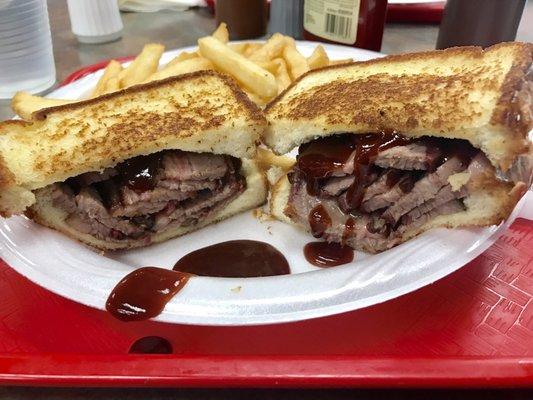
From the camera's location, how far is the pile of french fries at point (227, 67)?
1959 millimetres

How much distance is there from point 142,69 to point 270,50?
0.55 metres

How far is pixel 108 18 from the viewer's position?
344 centimetres

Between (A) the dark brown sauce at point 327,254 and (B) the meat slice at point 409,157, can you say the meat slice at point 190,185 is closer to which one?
(A) the dark brown sauce at point 327,254

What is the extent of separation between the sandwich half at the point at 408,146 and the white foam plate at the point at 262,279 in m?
0.12

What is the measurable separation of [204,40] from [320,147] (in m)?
0.79

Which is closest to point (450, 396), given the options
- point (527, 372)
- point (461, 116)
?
point (527, 372)

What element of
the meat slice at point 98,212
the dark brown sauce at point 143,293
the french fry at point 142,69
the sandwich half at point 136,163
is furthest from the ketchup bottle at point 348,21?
the dark brown sauce at point 143,293

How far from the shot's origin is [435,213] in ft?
5.13

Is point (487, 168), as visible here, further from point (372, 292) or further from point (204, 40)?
point (204, 40)

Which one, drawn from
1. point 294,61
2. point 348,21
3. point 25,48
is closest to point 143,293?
point 294,61

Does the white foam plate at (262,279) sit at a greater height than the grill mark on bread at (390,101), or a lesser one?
lesser

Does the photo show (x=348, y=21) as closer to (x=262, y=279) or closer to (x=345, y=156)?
(x=345, y=156)

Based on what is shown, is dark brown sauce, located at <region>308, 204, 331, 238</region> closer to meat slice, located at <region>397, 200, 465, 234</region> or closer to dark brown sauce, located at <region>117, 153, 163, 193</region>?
meat slice, located at <region>397, 200, 465, 234</region>

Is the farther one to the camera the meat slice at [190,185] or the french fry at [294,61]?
the french fry at [294,61]
